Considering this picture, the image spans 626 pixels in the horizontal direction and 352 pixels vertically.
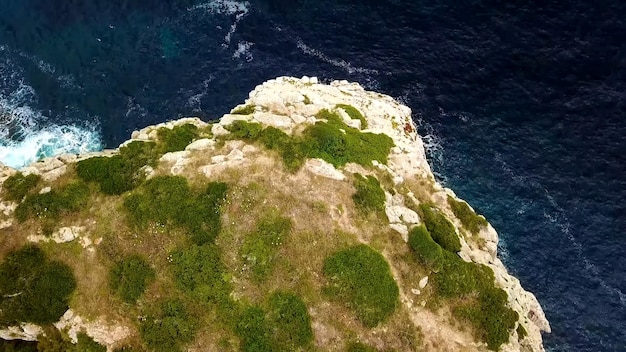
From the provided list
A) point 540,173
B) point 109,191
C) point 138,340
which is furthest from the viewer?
point 540,173

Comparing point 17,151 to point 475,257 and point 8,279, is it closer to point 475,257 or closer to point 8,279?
point 8,279

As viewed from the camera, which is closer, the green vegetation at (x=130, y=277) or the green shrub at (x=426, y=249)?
the green vegetation at (x=130, y=277)

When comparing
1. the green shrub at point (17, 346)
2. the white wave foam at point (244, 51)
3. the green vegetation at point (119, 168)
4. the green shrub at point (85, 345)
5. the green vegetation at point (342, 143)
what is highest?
the green vegetation at point (342, 143)

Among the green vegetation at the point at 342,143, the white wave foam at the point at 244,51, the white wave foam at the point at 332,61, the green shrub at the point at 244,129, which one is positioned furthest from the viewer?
the white wave foam at the point at 244,51

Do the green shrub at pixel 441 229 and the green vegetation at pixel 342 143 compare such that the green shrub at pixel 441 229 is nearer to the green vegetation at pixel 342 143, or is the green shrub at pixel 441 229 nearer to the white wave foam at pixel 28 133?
the green vegetation at pixel 342 143

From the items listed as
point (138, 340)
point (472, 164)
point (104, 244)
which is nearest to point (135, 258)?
point (104, 244)

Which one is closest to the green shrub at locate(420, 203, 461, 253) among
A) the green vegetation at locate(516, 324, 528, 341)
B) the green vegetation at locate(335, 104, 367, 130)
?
the green vegetation at locate(516, 324, 528, 341)

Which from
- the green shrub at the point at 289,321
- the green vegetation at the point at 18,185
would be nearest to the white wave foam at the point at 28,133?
the green vegetation at the point at 18,185

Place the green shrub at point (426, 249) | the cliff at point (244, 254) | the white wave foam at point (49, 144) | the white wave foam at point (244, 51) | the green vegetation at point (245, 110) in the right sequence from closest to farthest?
the cliff at point (244, 254) → the green shrub at point (426, 249) → the green vegetation at point (245, 110) → the white wave foam at point (49, 144) → the white wave foam at point (244, 51)
